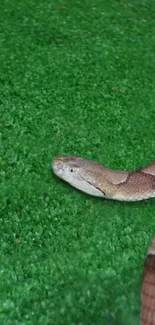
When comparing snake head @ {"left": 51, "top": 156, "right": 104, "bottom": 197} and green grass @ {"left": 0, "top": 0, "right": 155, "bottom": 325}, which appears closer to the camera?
green grass @ {"left": 0, "top": 0, "right": 155, "bottom": 325}

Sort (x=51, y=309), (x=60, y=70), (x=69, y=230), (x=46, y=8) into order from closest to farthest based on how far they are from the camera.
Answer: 1. (x=51, y=309)
2. (x=69, y=230)
3. (x=60, y=70)
4. (x=46, y=8)

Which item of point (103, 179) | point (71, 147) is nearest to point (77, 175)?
point (103, 179)

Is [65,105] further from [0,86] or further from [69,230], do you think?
[69,230]

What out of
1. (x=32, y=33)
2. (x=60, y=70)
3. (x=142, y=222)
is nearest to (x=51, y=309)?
(x=142, y=222)

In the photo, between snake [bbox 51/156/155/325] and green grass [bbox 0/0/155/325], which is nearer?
green grass [bbox 0/0/155/325]

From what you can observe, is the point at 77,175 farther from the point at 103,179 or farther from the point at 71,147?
the point at 71,147
